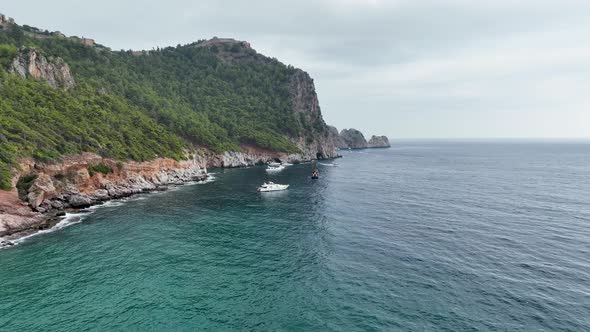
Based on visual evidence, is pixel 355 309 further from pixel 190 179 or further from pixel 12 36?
pixel 12 36

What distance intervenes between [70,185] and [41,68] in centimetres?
6668

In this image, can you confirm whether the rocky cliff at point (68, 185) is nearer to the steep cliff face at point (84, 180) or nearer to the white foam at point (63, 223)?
the steep cliff face at point (84, 180)

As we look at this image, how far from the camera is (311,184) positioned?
107 m

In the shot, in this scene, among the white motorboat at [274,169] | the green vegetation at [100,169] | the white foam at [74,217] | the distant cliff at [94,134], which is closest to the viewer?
the white foam at [74,217]

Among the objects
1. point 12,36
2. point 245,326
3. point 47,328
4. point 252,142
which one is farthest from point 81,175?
point 12,36

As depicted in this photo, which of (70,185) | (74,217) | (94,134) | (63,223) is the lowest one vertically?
(63,223)

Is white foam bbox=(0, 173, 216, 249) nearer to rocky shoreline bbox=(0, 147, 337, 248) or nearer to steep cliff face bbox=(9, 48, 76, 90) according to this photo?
rocky shoreline bbox=(0, 147, 337, 248)

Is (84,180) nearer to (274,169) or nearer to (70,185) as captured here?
(70,185)

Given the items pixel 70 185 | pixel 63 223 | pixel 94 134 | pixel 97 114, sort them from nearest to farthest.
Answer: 1. pixel 63 223
2. pixel 70 185
3. pixel 94 134
4. pixel 97 114

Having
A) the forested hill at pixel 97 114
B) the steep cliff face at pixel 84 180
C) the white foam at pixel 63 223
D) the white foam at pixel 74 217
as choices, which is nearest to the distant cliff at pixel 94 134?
the steep cliff face at pixel 84 180

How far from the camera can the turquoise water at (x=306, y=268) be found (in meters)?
29.8

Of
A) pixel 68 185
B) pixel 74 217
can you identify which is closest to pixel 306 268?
pixel 74 217

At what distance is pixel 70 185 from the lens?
225 ft

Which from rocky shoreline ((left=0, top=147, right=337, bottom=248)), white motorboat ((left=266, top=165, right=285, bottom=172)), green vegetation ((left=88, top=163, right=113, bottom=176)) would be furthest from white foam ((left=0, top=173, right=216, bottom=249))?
white motorboat ((left=266, top=165, right=285, bottom=172))
